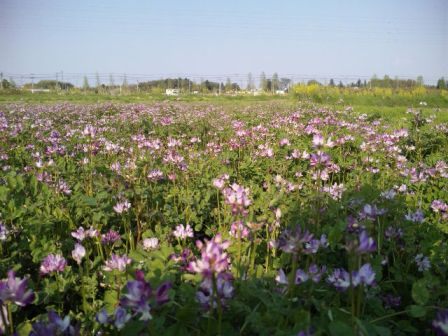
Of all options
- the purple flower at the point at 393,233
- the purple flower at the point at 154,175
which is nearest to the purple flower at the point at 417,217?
the purple flower at the point at 393,233

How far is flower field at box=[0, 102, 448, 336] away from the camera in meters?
1.34

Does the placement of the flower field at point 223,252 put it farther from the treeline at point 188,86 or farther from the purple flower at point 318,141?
the treeline at point 188,86

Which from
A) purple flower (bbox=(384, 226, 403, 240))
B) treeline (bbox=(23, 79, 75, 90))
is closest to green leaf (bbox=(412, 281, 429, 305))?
purple flower (bbox=(384, 226, 403, 240))

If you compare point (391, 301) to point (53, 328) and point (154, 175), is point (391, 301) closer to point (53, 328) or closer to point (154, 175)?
point (53, 328)

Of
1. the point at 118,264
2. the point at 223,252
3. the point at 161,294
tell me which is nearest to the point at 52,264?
the point at 118,264

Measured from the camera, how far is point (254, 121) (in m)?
8.26

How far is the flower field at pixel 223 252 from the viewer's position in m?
1.34

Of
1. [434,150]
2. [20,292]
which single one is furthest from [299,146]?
[20,292]

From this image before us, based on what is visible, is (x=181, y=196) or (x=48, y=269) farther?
(x=181, y=196)

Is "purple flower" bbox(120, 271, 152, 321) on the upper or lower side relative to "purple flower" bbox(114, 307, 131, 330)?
upper

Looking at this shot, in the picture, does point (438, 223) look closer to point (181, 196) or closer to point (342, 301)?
point (342, 301)

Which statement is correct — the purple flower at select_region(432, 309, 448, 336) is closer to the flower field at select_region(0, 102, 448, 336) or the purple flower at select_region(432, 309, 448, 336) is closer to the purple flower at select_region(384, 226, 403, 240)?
the flower field at select_region(0, 102, 448, 336)

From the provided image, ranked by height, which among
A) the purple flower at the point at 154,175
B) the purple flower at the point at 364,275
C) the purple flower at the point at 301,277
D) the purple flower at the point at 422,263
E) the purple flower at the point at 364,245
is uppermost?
the purple flower at the point at 364,245

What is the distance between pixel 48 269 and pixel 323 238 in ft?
4.42
